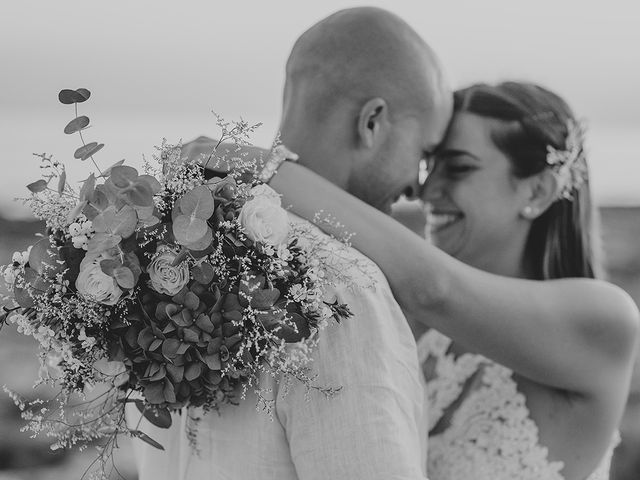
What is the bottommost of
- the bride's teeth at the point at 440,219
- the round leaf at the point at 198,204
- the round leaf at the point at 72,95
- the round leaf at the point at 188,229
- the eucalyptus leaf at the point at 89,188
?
the bride's teeth at the point at 440,219

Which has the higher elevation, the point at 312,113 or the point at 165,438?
the point at 312,113

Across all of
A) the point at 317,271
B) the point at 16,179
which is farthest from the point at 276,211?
the point at 16,179

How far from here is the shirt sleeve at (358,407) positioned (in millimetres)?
2049

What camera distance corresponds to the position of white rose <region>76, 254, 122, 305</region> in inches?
75.7

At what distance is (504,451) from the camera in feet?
11.1

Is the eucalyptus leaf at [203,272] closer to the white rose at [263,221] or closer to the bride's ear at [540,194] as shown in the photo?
the white rose at [263,221]

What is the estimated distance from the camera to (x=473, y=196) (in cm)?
363

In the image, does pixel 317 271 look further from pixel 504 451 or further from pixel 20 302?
pixel 504 451

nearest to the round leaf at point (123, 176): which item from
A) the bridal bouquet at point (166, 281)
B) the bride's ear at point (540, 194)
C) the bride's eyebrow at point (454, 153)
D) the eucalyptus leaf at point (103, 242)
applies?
the bridal bouquet at point (166, 281)

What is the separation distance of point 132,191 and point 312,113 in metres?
1.01

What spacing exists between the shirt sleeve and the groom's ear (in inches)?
28.8

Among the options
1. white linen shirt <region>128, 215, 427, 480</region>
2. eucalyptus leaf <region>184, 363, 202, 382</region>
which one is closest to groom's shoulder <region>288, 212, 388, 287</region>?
white linen shirt <region>128, 215, 427, 480</region>

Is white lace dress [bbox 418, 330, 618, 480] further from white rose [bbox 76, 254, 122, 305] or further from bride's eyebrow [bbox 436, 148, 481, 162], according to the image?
white rose [bbox 76, 254, 122, 305]

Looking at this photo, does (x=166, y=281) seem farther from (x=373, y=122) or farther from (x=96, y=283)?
(x=373, y=122)
